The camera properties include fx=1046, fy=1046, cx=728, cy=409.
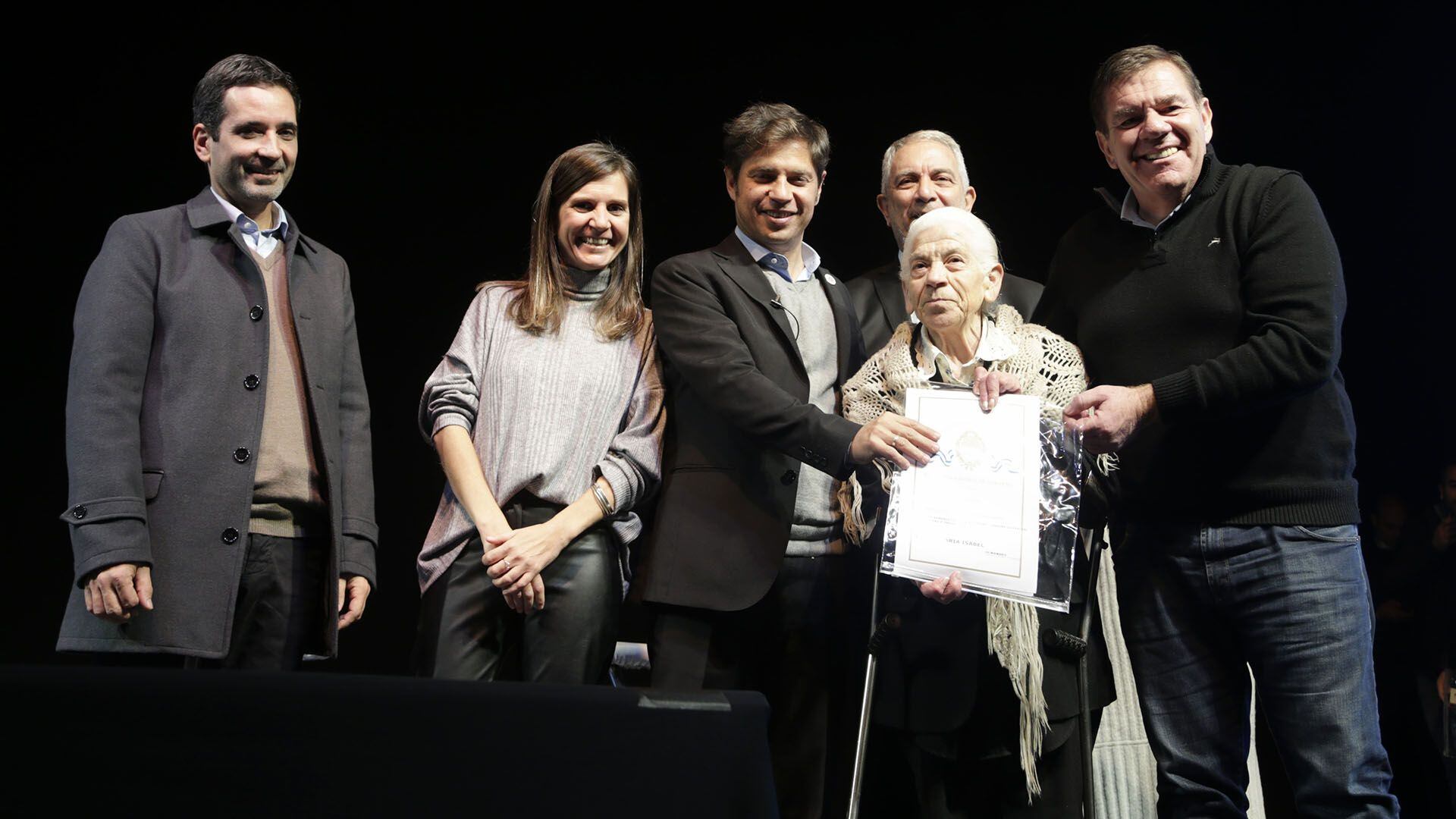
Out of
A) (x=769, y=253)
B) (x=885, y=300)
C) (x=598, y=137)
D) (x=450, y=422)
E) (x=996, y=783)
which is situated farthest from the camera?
(x=598, y=137)

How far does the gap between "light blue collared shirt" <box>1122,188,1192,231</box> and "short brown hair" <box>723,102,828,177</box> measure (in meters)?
0.73

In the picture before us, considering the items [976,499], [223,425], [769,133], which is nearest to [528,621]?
[223,425]

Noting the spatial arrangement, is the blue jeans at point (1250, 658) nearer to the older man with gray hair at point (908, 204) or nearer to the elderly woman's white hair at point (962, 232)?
the elderly woman's white hair at point (962, 232)

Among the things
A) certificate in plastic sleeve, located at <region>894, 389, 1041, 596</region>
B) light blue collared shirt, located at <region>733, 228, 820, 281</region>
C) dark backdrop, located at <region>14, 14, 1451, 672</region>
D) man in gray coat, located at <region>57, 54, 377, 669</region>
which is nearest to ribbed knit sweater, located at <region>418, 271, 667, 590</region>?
man in gray coat, located at <region>57, 54, 377, 669</region>

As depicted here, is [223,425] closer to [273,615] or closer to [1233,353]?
[273,615]

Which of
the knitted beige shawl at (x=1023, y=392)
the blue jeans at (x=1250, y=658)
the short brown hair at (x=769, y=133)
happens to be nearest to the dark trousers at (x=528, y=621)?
the knitted beige shawl at (x=1023, y=392)

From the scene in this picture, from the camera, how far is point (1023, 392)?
1.99 m

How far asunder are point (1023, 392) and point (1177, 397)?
27 centimetres

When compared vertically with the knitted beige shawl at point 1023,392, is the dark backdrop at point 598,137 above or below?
above

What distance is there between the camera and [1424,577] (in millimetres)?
4090

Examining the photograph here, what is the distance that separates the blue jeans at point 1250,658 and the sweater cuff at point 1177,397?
0.24 m

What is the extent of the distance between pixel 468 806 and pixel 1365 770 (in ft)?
5.27

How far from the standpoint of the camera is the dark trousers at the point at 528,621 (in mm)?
2211

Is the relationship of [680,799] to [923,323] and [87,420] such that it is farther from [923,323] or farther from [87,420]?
[87,420]
